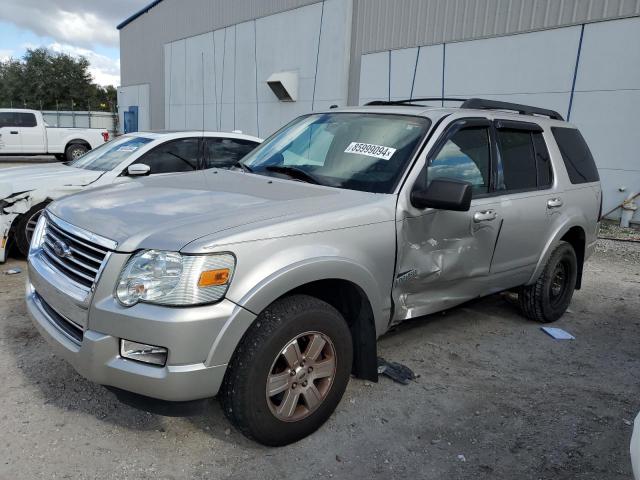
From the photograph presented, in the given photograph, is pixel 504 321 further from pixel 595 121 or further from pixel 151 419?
pixel 595 121

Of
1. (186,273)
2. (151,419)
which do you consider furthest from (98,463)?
(186,273)

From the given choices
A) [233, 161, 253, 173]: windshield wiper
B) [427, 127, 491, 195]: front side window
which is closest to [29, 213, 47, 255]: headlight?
[233, 161, 253, 173]: windshield wiper

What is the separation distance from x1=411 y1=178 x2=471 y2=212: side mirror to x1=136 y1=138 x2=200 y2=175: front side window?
427cm

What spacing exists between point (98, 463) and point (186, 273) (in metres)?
1.15

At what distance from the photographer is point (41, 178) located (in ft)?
20.1

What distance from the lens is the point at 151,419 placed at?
3062 mm

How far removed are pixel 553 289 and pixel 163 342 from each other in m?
3.95

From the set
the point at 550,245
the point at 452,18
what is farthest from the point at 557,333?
the point at 452,18

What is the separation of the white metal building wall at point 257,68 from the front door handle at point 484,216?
12076 mm

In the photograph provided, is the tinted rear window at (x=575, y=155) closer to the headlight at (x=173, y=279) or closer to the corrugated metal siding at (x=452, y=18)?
the headlight at (x=173, y=279)

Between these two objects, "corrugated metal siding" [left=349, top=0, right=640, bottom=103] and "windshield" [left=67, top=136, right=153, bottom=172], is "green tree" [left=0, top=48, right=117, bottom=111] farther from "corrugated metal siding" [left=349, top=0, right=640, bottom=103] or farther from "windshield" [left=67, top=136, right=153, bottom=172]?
"windshield" [left=67, top=136, right=153, bottom=172]

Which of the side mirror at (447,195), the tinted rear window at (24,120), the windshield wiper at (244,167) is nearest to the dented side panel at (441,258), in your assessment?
the side mirror at (447,195)

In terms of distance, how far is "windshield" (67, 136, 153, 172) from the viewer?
6484 millimetres

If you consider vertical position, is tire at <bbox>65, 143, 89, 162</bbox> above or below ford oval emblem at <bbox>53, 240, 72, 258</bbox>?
below
